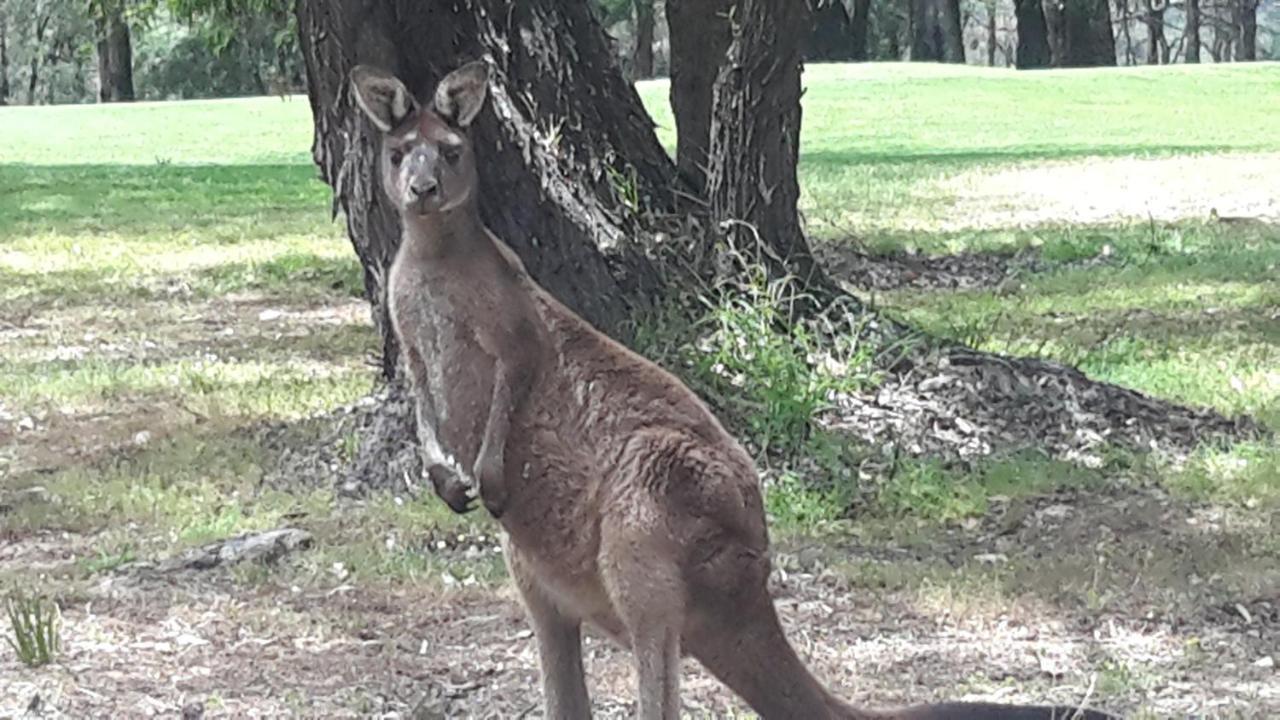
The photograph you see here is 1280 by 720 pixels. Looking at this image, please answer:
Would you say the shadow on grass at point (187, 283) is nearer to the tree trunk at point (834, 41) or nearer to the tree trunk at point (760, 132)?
the tree trunk at point (760, 132)

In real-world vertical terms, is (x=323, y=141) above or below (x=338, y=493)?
above

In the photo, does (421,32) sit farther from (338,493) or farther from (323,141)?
(338,493)

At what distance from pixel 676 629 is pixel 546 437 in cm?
47

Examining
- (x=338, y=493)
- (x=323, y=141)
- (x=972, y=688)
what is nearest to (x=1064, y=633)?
(x=972, y=688)

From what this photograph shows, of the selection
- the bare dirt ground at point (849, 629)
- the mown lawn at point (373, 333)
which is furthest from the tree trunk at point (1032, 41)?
the bare dirt ground at point (849, 629)

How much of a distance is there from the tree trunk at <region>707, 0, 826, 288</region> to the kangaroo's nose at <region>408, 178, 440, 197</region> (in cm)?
371

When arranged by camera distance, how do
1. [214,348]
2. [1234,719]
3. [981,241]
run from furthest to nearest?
1. [981,241]
2. [214,348]
3. [1234,719]

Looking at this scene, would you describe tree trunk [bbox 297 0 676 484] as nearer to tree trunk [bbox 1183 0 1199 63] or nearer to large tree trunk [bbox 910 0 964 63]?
large tree trunk [bbox 910 0 964 63]

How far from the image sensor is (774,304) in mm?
7031

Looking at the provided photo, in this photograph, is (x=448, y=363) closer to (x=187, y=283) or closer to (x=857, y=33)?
(x=187, y=283)

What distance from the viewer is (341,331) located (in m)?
10.5

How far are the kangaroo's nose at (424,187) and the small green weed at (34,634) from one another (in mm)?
1813

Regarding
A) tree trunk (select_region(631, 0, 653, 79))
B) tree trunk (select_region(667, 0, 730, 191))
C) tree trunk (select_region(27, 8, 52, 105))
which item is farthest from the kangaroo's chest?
tree trunk (select_region(27, 8, 52, 105))

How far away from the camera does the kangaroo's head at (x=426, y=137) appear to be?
382cm
